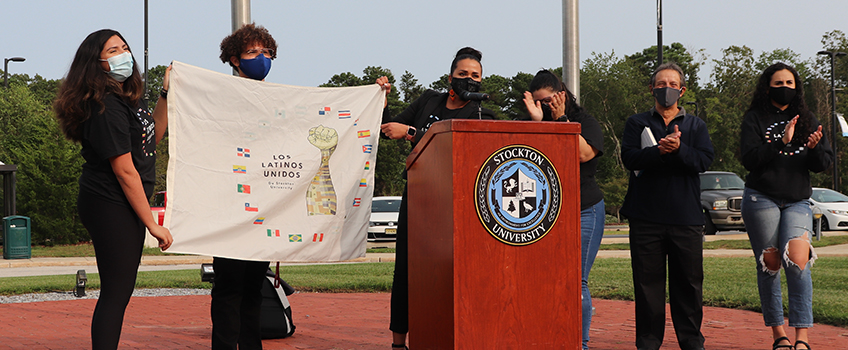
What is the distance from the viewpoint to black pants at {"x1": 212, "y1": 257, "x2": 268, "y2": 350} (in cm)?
420

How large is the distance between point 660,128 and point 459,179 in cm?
252

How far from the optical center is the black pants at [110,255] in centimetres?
362

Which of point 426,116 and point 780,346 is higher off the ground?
point 426,116

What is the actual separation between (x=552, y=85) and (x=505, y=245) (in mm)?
1934

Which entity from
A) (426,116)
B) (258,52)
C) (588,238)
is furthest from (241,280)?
(588,238)

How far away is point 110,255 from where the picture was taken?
3639mm

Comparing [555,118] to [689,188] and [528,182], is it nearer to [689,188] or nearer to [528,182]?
[689,188]

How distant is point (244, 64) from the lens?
4.45 m

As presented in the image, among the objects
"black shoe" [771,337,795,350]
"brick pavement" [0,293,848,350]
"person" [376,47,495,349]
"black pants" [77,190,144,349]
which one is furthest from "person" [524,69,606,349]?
"black pants" [77,190,144,349]

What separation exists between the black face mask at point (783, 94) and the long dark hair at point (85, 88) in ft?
13.6

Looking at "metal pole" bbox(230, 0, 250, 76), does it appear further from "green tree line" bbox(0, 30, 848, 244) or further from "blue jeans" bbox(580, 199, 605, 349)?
"green tree line" bbox(0, 30, 848, 244)

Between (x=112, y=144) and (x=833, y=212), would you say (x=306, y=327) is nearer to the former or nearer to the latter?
(x=112, y=144)

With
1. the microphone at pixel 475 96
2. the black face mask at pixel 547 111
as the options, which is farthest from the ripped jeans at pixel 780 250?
the microphone at pixel 475 96

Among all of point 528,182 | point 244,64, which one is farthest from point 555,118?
point 244,64
